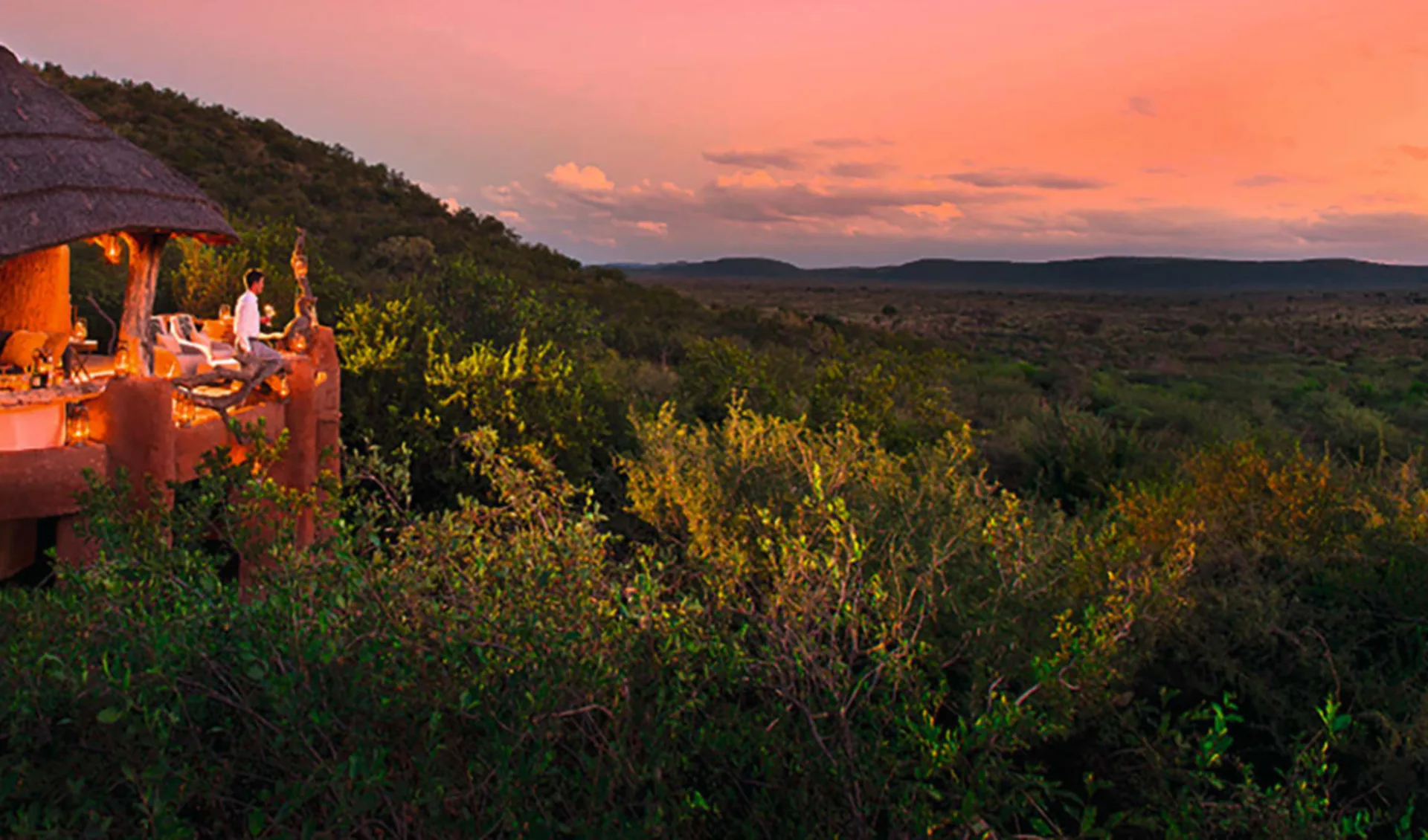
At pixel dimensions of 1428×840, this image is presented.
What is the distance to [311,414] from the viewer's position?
9.10m

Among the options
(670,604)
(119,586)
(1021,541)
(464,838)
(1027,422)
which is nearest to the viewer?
(464,838)

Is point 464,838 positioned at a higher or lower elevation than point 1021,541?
lower

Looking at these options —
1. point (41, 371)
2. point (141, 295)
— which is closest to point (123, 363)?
→ point (41, 371)

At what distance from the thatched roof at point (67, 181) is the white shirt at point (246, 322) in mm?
702

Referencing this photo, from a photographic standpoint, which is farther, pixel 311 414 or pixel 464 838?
pixel 311 414

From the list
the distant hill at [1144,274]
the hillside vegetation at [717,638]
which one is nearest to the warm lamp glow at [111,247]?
the hillside vegetation at [717,638]

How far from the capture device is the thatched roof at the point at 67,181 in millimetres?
7297

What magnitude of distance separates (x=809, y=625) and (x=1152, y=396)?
819 inches

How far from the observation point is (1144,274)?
533 ft

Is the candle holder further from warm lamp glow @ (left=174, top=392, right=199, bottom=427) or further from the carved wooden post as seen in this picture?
warm lamp glow @ (left=174, top=392, right=199, bottom=427)

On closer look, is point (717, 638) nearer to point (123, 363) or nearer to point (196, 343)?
point (123, 363)

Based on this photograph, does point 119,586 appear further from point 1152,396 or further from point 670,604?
point 1152,396

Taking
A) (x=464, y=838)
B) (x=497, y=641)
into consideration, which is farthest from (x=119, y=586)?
(x=464, y=838)

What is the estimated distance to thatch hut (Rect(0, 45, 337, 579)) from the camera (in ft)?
22.4
